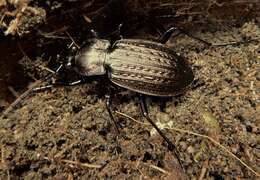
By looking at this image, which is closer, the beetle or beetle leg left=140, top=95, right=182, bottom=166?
beetle leg left=140, top=95, right=182, bottom=166

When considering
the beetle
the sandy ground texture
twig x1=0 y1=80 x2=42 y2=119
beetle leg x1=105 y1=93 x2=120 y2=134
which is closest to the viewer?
the sandy ground texture

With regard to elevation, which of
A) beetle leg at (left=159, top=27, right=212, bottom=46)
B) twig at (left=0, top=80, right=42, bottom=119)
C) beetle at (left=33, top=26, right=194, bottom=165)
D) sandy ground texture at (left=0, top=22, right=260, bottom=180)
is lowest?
sandy ground texture at (left=0, top=22, right=260, bottom=180)

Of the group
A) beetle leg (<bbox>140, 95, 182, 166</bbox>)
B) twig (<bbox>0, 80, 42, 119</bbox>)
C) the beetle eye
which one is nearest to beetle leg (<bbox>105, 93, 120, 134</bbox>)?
beetle leg (<bbox>140, 95, 182, 166</bbox>)

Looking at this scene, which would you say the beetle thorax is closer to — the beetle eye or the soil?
the beetle eye

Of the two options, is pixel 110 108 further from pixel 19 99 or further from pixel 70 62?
pixel 19 99

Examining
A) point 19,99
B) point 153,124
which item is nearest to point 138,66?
point 153,124

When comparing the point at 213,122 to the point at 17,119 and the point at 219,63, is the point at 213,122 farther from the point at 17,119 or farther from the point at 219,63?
the point at 17,119

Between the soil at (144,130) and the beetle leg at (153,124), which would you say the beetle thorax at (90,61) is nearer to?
the soil at (144,130)

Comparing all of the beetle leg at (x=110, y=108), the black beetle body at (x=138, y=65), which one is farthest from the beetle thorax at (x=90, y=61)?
the beetle leg at (x=110, y=108)
